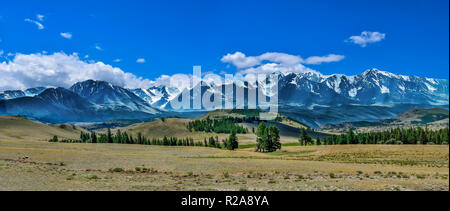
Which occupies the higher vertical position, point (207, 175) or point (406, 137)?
point (406, 137)

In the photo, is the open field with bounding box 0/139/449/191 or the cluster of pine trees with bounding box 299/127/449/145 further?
the cluster of pine trees with bounding box 299/127/449/145

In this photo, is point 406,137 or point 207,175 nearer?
point 207,175

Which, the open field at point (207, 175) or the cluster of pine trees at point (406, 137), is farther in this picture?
the cluster of pine trees at point (406, 137)
